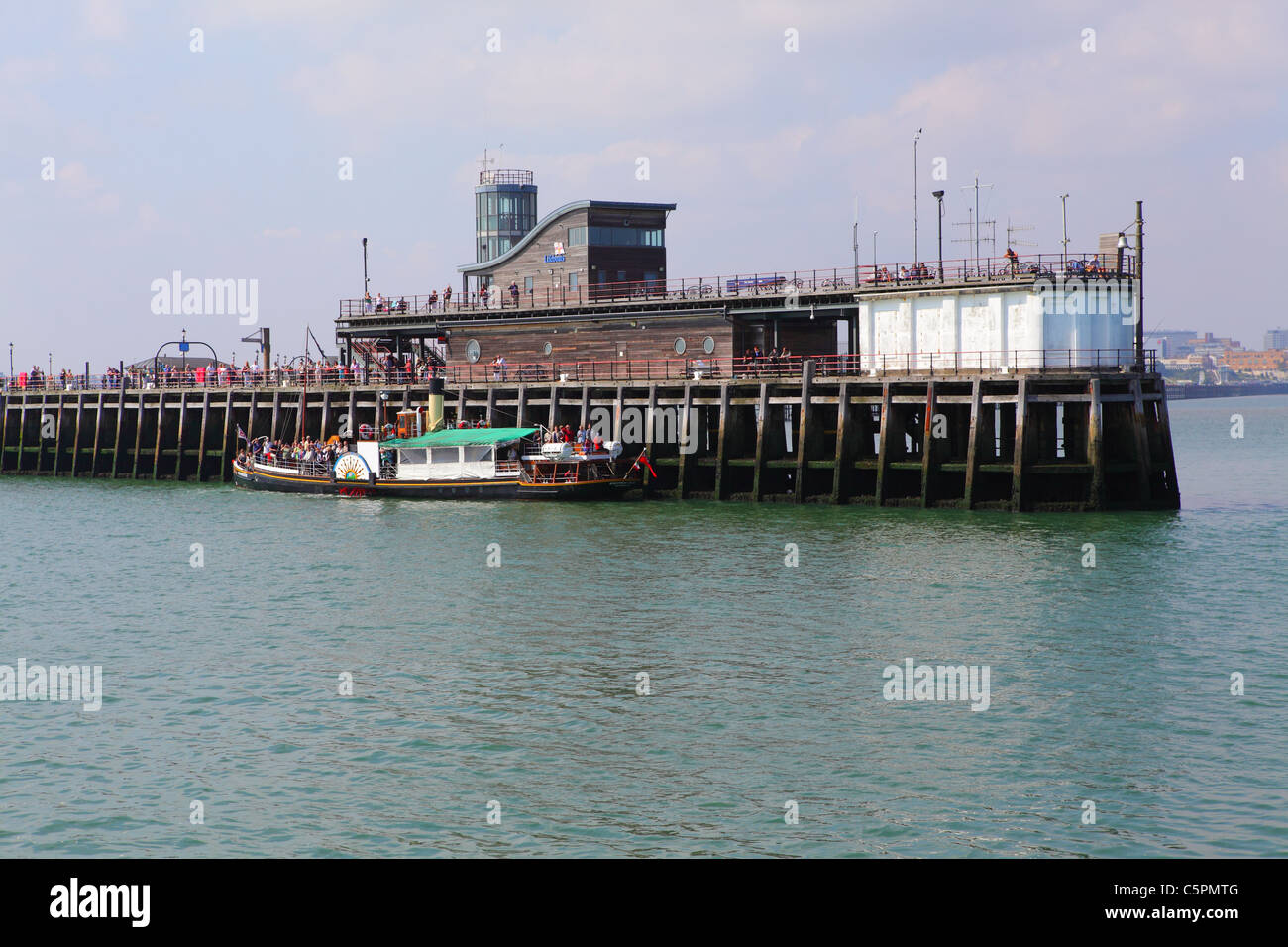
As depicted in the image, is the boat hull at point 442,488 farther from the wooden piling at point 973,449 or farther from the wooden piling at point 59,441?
the wooden piling at point 59,441

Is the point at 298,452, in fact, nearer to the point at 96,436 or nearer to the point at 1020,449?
the point at 96,436

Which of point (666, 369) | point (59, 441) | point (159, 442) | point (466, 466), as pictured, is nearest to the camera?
point (466, 466)

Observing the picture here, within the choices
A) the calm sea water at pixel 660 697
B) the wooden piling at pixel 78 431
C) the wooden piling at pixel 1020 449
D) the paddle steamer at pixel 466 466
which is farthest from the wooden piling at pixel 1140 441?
the wooden piling at pixel 78 431

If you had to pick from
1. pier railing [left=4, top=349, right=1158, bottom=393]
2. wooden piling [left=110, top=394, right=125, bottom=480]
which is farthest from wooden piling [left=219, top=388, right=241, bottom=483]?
wooden piling [left=110, top=394, right=125, bottom=480]

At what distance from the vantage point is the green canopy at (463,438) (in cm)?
5656

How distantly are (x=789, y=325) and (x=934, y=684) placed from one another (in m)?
39.2

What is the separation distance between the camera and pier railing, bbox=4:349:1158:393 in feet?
163

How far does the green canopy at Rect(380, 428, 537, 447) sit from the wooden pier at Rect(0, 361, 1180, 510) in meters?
4.38

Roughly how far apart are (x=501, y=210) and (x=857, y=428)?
61.2 m

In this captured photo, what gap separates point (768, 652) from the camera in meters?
27.0

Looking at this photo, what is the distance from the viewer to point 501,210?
107 meters

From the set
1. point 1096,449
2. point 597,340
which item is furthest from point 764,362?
point 1096,449
